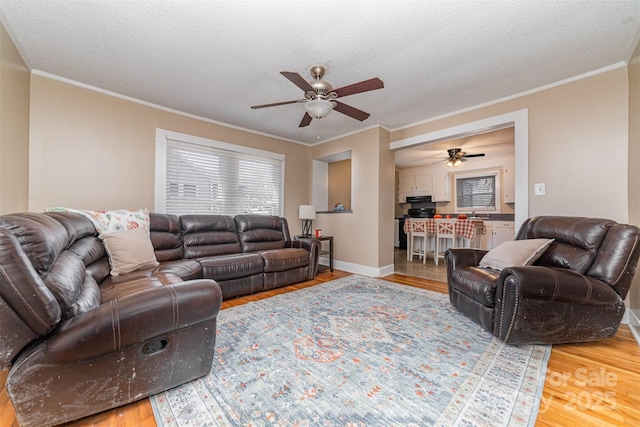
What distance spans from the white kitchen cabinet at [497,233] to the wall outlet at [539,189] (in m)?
3.15

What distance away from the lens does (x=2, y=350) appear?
0.96m

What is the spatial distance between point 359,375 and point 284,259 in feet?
6.75

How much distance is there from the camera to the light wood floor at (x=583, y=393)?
3.91 ft

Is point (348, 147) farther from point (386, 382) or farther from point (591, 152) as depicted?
point (386, 382)

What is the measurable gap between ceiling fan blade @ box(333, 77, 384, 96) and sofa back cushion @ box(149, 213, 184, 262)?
257cm

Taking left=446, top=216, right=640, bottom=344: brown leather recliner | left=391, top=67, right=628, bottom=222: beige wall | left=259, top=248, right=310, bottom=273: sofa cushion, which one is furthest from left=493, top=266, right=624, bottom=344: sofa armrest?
left=259, top=248, right=310, bottom=273: sofa cushion

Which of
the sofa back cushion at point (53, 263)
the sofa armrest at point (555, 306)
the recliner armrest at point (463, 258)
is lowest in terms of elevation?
the sofa armrest at point (555, 306)

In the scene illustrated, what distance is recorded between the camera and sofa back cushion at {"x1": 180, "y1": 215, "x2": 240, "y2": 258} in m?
3.27

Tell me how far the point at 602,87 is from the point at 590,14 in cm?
113

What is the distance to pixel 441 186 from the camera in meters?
6.74

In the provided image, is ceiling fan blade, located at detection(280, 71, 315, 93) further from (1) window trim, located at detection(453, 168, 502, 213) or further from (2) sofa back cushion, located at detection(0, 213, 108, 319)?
(1) window trim, located at detection(453, 168, 502, 213)

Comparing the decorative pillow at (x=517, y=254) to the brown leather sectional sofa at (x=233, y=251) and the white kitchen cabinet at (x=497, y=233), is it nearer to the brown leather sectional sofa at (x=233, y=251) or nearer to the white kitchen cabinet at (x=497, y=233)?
the brown leather sectional sofa at (x=233, y=251)

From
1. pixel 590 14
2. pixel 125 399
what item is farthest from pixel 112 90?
pixel 590 14

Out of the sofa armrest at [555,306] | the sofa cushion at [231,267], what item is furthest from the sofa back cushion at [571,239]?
the sofa cushion at [231,267]
